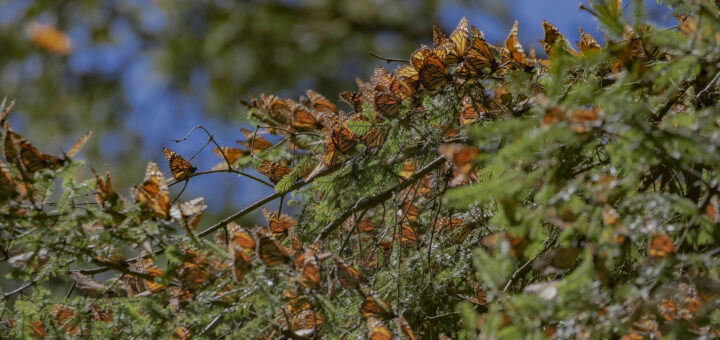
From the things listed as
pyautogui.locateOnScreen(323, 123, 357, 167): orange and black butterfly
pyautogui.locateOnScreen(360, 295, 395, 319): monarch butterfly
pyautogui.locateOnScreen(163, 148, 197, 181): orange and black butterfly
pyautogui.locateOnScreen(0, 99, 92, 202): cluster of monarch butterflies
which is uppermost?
pyautogui.locateOnScreen(163, 148, 197, 181): orange and black butterfly

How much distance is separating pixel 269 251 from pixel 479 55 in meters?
0.45

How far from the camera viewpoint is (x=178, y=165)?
41.0 inches

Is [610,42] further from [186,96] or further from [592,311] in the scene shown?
[186,96]

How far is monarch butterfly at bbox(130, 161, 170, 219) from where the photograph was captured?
76cm

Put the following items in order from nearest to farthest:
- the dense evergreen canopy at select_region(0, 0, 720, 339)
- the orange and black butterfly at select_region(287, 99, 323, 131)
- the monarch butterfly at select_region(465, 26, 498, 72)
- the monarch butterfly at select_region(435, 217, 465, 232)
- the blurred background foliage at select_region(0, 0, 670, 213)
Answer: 1. the dense evergreen canopy at select_region(0, 0, 720, 339)
2. the monarch butterfly at select_region(465, 26, 498, 72)
3. the monarch butterfly at select_region(435, 217, 465, 232)
4. the orange and black butterfly at select_region(287, 99, 323, 131)
5. the blurred background foliage at select_region(0, 0, 670, 213)

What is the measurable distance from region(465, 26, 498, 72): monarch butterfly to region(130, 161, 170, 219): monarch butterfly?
0.49 m

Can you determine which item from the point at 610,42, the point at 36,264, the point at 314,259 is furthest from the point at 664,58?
the point at 36,264

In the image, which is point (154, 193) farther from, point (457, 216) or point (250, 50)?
point (250, 50)

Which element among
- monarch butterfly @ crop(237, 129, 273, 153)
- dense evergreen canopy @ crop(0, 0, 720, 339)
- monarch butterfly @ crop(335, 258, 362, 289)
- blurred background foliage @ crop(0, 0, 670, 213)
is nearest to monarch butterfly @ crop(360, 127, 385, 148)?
dense evergreen canopy @ crop(0, 0, 720, 339)

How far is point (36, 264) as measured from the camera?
74cm

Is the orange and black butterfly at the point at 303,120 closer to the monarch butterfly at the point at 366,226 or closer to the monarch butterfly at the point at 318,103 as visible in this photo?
the monarch butterfly at the point at 318,103

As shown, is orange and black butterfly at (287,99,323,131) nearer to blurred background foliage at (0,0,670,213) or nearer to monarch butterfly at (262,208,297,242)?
monarch butterfly at (262,208,297,242)

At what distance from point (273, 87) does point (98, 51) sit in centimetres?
186

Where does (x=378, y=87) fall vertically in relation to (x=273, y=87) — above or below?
below
